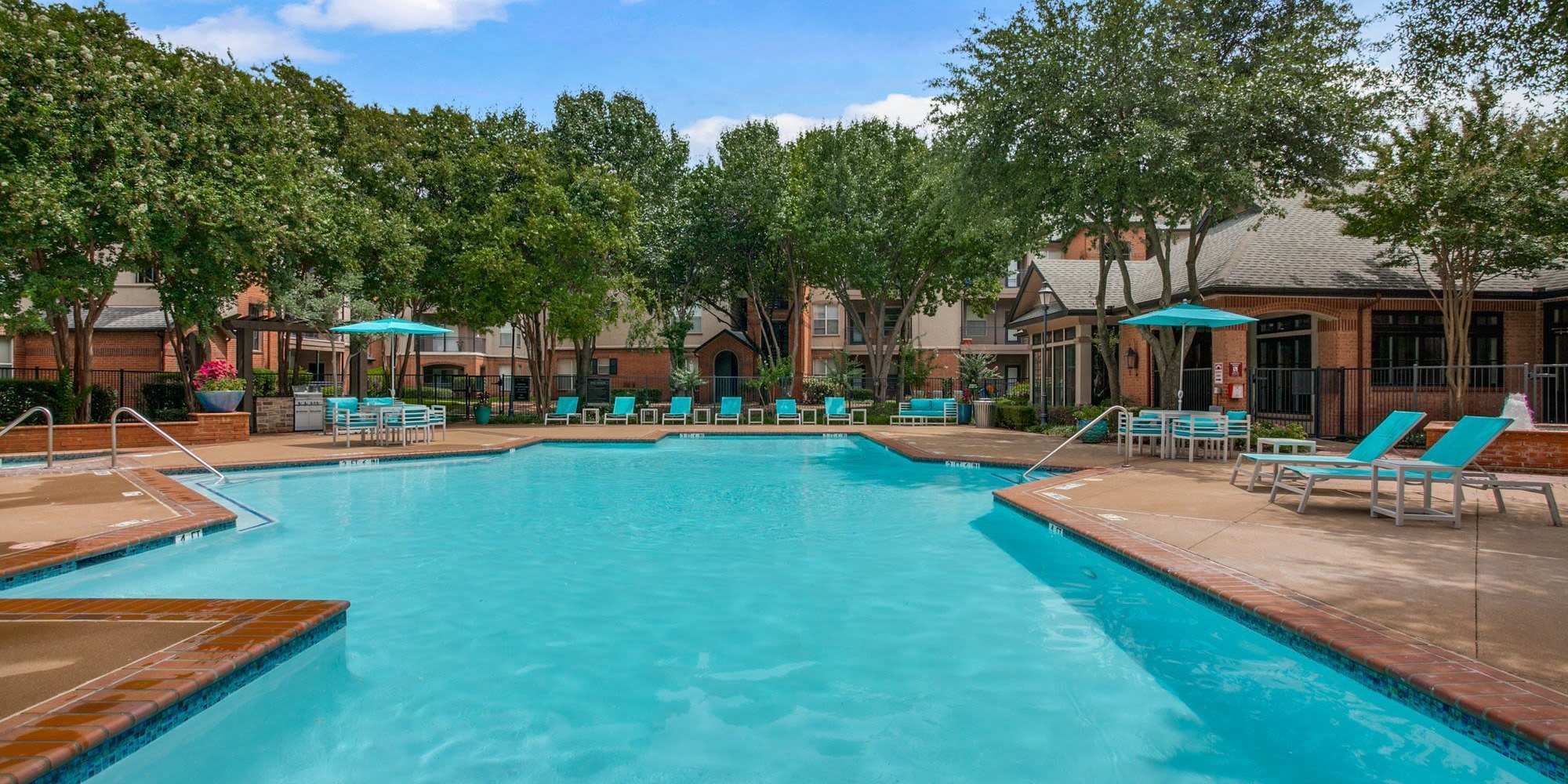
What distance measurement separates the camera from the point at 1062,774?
12.1ft

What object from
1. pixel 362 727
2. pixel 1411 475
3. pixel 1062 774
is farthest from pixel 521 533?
pixel 1411 475

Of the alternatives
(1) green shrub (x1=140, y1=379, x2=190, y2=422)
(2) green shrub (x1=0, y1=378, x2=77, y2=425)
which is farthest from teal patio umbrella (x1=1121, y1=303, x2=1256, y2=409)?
(1) green shrub (x1=140, y1=379, x2=190, y2=422)

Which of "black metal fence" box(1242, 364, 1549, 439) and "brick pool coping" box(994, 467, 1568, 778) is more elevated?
"black metal fence" box(1242, 364, 1549, 439)

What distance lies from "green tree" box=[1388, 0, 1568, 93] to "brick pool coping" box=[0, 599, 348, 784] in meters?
12.8

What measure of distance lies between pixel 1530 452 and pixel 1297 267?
8.06m

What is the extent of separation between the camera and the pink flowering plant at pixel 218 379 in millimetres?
17734

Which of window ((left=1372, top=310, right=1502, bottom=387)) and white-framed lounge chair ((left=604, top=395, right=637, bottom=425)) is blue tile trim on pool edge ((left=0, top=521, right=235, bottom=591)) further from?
window ((left=1372, top=310, right=1502, bottom=387))

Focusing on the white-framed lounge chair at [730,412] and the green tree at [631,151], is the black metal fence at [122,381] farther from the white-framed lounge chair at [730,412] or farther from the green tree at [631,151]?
the white-framed lounge chair at [730,412]

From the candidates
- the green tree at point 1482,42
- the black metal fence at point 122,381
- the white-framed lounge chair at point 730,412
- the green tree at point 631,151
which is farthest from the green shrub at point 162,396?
the green tree at point 1482,42

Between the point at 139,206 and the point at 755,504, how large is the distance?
12681 mm

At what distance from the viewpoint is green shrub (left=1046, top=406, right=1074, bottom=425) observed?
66.2 feet

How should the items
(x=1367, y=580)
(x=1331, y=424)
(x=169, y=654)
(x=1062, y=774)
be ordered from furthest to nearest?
(x=1331, y=424) < (x=1367, y=580) < (x=169, y=654) < (x=1062, y=774)

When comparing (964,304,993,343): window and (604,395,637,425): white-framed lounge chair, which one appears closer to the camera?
(604,395,637,425): white-framed lounge chair

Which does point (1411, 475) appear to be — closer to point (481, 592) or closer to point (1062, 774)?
point (1062, 774)
